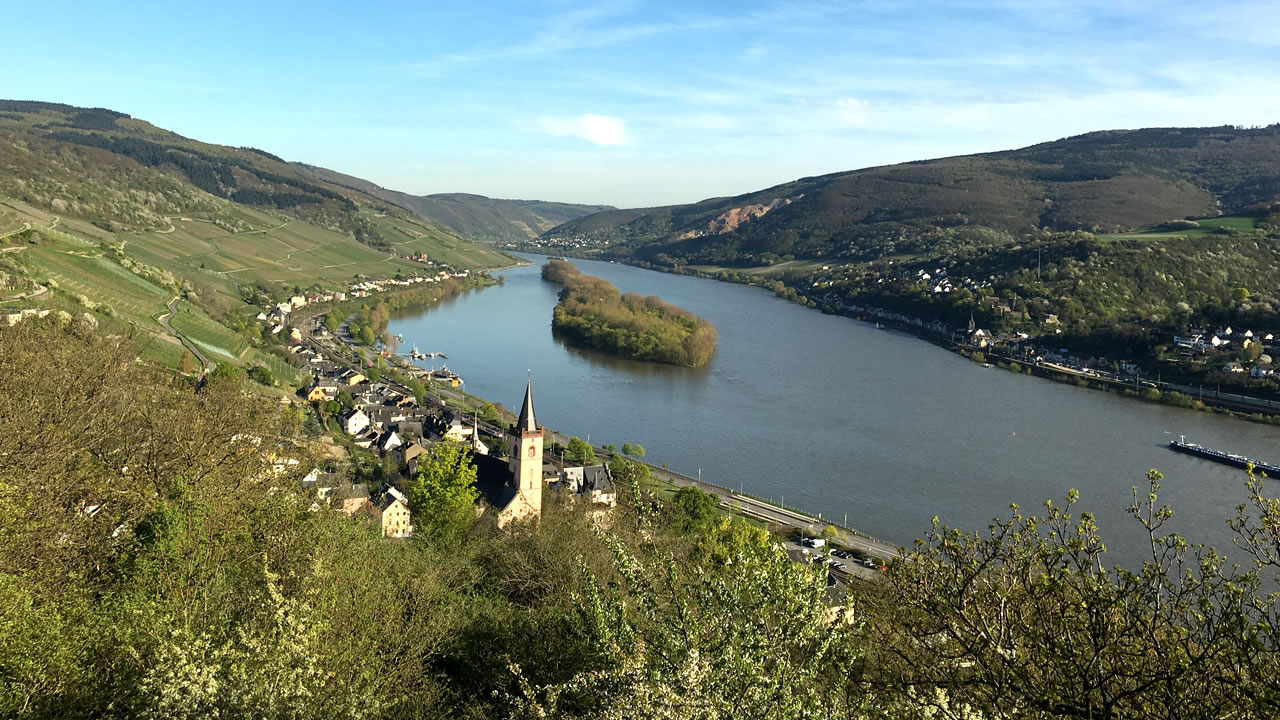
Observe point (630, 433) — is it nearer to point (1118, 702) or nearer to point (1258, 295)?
point (1118, 702)

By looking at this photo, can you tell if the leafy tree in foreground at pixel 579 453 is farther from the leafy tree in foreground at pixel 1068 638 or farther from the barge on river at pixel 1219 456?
the barge on river at pixel 1219 456

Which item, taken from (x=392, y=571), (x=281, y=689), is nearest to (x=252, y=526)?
(x=392, y=571)

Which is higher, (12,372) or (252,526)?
(12,372)

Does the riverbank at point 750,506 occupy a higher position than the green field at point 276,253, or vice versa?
the green field at point 276,253

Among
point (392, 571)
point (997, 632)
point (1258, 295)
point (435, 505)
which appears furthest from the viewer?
point (1258, 295)

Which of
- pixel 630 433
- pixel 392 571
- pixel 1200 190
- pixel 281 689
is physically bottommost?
pixel 630 433

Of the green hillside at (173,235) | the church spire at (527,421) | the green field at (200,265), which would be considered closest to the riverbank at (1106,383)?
the church spire at (527,421)
